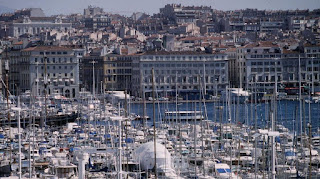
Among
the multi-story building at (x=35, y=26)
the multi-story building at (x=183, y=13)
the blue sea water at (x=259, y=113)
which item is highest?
the multi-story building at (x=183, y=13)

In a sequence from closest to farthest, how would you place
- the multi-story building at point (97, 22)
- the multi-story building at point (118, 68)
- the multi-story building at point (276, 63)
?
the multi-story building at point (276, 63), the multi-story building at point (118, 68), the multi-story building at point (97, 22)

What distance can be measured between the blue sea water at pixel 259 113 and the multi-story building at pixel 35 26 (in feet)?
112

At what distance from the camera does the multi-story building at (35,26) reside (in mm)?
77262

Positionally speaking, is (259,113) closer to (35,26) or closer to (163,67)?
(163,67)

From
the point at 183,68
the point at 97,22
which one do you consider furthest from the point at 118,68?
the point at 97,22

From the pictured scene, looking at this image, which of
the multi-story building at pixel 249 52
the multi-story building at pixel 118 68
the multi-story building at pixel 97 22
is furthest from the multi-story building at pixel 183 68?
the multi-story building at pixel 97 22

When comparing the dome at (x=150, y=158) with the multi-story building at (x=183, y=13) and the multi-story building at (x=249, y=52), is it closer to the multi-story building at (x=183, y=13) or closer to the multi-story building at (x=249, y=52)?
the multi-story building at (x=249, y=52)

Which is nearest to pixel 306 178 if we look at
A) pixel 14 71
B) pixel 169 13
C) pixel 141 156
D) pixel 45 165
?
pixel 141 156

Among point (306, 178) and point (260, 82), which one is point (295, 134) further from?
point (260, 82)

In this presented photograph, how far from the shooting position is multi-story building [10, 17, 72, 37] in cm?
7726

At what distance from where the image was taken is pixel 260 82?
46.5 metres

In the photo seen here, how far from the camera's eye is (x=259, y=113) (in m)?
32.9

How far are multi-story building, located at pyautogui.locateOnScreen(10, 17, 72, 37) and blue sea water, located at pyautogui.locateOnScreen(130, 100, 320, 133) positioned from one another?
3405 centimetres

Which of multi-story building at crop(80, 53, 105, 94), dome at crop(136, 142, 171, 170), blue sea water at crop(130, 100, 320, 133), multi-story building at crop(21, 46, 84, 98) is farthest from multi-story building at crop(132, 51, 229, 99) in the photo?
dome at crop(136, 142, 171, 170)
